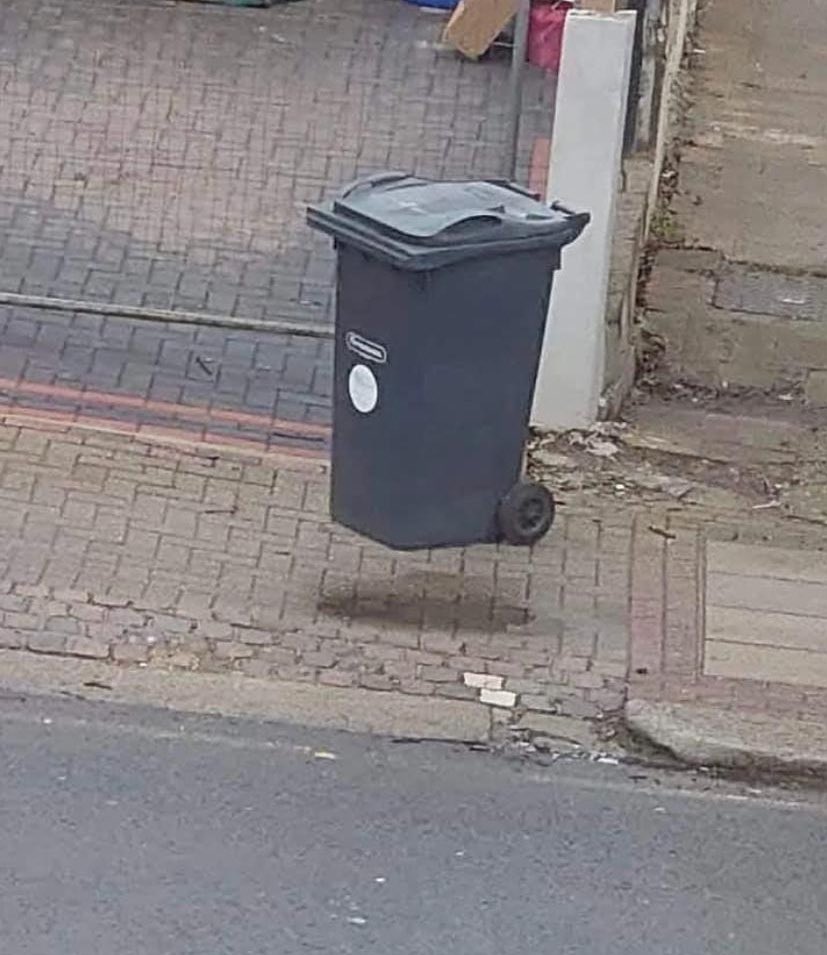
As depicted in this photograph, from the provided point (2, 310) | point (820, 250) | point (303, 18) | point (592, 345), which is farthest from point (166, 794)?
point (303, 18)

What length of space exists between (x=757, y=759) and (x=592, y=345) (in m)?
2.37

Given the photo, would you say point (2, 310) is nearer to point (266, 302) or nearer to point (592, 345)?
point (266, 302)

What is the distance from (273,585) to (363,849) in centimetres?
159

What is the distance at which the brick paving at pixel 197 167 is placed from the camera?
8281 mm

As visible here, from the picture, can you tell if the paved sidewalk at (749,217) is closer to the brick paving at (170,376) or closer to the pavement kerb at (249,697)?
the brick paving at (170,376)

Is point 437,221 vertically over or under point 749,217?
over

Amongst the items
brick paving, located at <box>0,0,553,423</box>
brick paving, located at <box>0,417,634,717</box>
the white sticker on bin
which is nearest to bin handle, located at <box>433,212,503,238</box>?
the white sticker on bin

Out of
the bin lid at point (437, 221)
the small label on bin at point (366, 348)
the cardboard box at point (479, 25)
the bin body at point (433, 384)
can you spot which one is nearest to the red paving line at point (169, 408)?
the bin body at point (433, 384)

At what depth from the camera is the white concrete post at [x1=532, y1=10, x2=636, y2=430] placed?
7457 millimetres

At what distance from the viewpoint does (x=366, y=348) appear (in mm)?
6582

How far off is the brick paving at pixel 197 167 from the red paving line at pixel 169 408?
0.06 metres

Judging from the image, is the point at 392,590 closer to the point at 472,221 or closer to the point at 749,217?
the point at 472,221

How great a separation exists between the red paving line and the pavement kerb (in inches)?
71.8

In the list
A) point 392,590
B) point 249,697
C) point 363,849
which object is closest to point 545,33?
point 392,590
